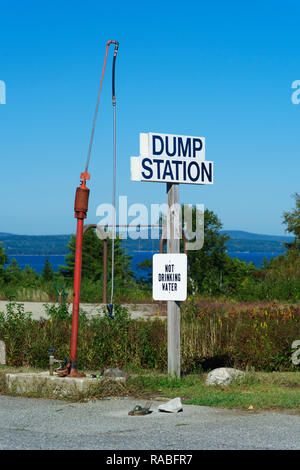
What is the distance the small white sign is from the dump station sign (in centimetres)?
110

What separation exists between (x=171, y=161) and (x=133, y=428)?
4245 millimetres

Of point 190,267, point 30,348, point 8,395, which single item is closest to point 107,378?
point 8,395

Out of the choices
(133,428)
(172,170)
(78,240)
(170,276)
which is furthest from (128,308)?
(133,428)

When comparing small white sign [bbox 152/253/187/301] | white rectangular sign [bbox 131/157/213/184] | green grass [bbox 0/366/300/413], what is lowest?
green grass [bbox 0/366/300/413]

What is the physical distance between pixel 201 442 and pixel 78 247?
12.9ft

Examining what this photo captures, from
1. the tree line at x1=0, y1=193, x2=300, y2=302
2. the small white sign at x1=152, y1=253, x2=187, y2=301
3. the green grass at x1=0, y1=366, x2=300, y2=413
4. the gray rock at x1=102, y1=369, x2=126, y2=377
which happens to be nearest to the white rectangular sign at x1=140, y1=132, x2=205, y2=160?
the small white sign at x1=152, y1=253, x2=187, y2=301

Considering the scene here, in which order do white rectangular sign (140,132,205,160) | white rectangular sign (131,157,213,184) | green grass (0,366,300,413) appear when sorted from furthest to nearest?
white rectangular sign (140,132,205,160)
white rectangular sign (131,157,213,184)
green grass (0,366,300,413)

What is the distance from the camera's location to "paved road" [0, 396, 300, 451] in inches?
239

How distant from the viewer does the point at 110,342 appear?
11.4 metres

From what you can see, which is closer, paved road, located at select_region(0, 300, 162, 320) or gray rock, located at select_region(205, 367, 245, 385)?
gray rock, located at select_region(205, 367, 245, 385)

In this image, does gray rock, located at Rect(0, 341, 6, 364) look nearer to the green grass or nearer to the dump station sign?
the green grass

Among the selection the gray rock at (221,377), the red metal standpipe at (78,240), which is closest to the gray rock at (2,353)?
the red metal standpipe at (78,240)

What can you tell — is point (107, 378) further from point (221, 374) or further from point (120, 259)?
point (120, 259)

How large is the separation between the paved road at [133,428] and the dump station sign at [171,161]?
3.17 m
